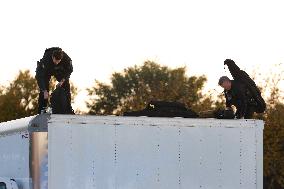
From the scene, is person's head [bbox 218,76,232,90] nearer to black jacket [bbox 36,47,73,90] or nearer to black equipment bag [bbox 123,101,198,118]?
black equipment bag [bbox 123,101,198,118]

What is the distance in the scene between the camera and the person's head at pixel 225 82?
11798 mm

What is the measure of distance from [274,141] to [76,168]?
3033 cm

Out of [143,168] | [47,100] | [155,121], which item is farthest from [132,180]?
[47,100]

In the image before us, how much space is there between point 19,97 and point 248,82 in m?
48.8

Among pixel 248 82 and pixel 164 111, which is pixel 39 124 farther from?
pixel 248 82

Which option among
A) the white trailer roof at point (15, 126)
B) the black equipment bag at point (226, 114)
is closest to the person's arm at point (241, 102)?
the black equipment bag at point (226, 114)

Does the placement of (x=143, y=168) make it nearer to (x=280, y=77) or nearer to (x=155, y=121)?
(x=155, y=121)

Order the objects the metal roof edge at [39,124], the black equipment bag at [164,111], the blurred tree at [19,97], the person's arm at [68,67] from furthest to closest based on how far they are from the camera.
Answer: the blurred tree at [19,97], the person's arm at [68,67], the black equipment bag at [164,111], the metal roof edge at [39,124]

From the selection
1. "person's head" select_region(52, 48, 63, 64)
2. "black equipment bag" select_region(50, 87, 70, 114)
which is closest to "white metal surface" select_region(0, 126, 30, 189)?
"black equipment bag" select_region(50, 87, 70, 114)

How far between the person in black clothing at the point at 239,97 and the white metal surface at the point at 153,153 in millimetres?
983

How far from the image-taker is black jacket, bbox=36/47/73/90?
10773 mm

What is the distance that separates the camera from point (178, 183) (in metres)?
9.89

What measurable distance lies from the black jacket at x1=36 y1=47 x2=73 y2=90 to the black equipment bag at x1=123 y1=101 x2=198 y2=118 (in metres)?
1.23

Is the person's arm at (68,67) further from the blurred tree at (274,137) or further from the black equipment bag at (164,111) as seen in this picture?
the blurred tree at (274,137)
